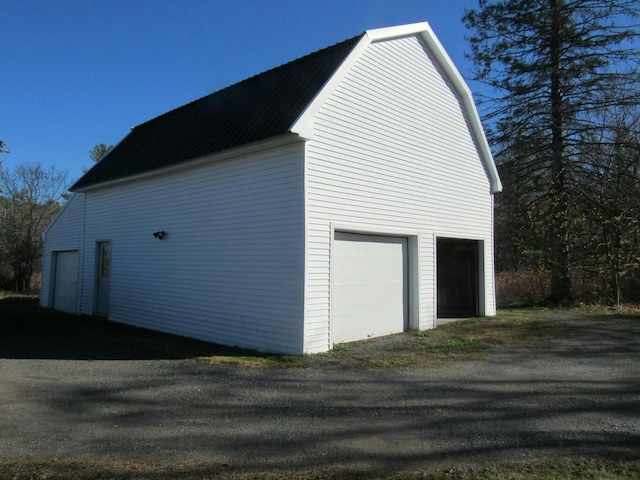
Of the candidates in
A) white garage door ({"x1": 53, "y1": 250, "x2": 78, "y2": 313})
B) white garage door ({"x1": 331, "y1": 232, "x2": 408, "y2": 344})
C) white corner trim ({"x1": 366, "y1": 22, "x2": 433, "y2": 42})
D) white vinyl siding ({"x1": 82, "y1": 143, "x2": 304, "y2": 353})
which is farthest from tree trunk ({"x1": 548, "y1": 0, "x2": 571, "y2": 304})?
white garage door ({"x1": 53, "y1": 250, "x2": 78, "y2": 313})

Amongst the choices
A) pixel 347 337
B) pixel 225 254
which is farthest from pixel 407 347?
pixel 225 254

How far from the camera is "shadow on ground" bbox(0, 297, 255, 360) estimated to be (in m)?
8.45

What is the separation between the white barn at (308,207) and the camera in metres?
8.29

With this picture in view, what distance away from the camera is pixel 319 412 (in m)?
5.16

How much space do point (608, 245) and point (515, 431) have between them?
14.2m

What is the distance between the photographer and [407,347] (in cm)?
880

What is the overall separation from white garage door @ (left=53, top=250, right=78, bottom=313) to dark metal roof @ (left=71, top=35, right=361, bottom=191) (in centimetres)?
272

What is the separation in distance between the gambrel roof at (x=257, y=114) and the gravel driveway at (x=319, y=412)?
4.27m

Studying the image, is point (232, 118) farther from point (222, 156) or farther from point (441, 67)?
point (441, 67)

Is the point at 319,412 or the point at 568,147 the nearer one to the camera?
the point at 319,412

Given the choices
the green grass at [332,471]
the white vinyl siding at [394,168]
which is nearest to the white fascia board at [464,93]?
the white vinyl siding at [394,168]

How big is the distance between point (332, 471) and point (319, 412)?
58.8 inches

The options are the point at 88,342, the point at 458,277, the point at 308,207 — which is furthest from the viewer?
the point at 458,277

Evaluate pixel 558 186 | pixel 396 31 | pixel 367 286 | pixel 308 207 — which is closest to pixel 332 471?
pixel 308 207
